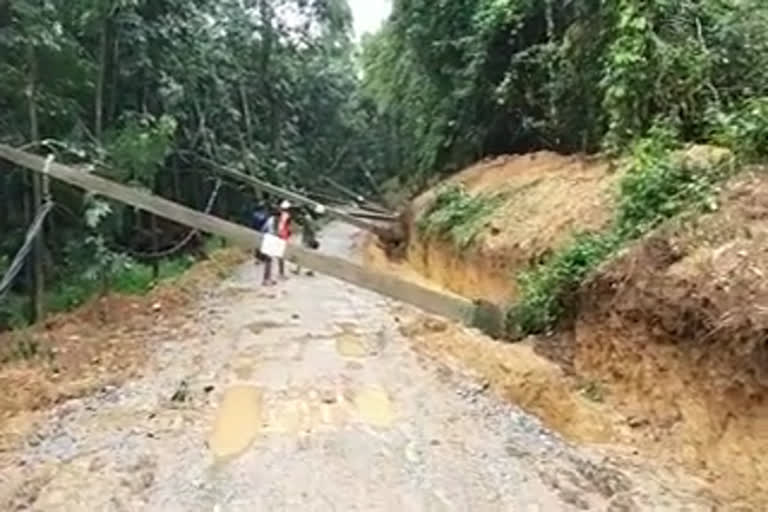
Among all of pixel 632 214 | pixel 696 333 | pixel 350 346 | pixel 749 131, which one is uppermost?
pixel 749 131

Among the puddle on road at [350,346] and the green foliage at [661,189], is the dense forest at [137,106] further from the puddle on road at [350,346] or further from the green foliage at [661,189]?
the green foliage at [661,189]

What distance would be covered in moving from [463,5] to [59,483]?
18.6 meters

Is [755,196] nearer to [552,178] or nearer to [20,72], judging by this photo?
[552,178]

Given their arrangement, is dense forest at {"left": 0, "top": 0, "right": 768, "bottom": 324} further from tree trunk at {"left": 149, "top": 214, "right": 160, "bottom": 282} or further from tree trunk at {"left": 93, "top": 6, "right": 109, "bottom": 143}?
tree trunk at {"left": 149, "top": 214, "right": 160, "bottom": 282}

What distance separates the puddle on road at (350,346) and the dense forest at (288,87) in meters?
4.08

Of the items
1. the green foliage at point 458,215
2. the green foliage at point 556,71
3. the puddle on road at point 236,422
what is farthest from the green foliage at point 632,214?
the green foliage at point 458,215

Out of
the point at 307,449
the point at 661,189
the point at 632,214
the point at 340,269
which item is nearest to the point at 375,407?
the point at 307,449

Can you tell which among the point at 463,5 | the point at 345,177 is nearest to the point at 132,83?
the point at 463,5

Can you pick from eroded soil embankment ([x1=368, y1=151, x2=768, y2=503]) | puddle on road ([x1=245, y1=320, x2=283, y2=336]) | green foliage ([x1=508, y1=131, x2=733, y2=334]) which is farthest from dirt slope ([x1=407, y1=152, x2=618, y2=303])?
puddle on road ([x1=245, y1=320, x2=283, y2=336])

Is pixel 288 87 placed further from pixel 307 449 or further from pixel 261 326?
pixel 307 449

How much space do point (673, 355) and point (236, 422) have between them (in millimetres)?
3943

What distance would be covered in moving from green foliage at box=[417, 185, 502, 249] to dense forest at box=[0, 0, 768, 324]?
2099mm

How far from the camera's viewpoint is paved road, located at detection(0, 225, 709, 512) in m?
6.75

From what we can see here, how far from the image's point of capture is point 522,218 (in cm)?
1633
